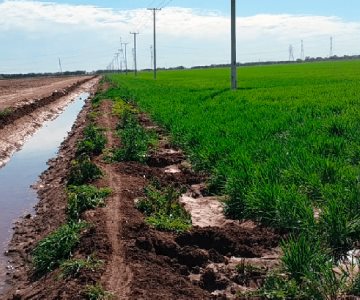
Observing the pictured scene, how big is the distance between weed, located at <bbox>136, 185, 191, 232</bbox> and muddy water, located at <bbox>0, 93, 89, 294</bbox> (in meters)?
1.93

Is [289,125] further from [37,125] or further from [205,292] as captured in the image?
[37,125]

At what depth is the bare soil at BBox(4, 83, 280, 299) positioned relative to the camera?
4719mm

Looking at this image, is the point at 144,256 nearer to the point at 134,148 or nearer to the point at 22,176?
the point at 134,148

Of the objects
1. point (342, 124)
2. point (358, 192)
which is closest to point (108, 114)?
point (342, 124)

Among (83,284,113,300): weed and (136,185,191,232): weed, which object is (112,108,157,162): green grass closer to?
(136,185,191,232): weed

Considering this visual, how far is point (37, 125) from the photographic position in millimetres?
22922

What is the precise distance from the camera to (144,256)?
539 cm

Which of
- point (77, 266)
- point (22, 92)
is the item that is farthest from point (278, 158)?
point (22, 92)

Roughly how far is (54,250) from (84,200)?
5.75ft

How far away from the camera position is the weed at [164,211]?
21.0ft

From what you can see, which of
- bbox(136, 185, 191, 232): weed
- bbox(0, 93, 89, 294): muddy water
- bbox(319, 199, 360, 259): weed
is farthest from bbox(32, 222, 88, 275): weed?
bbox(319, 199, 360, 259): weed

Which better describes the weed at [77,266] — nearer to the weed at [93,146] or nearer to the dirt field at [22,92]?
the weed at [93,146]

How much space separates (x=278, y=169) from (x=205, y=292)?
3399mm

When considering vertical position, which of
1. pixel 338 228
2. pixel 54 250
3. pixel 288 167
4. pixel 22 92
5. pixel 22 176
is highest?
pixel 288 167
